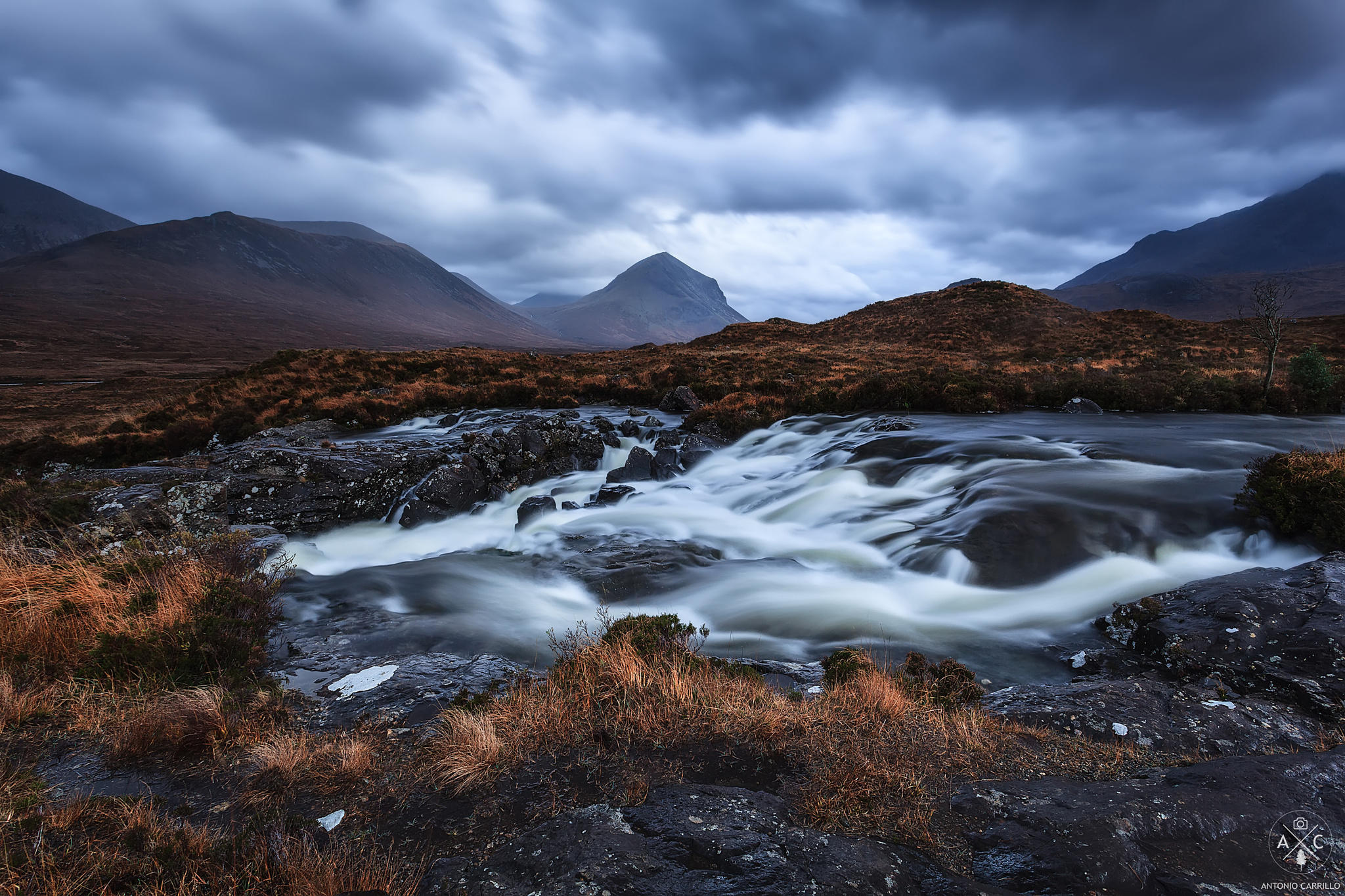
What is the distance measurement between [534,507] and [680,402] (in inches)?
515

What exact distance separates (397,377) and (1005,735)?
29.8 m

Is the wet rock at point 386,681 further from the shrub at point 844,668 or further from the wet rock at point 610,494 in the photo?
the wet rock at point 610,494

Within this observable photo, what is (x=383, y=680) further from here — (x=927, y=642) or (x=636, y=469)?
(x=636, y=469)

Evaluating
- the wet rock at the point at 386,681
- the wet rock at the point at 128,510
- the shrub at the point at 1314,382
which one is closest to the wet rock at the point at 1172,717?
the wet rock at the point at 386,681

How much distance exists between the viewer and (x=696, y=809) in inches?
121

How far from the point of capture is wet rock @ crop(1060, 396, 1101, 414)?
69.1ft

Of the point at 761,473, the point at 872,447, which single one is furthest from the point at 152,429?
the point at 872,447

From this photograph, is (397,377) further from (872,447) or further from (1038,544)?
(1038,544)

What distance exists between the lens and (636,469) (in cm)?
1578

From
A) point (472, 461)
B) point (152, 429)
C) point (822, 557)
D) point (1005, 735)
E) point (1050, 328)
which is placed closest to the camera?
point (1005, 735)

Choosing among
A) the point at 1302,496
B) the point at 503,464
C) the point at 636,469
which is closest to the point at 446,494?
the point at 503,464

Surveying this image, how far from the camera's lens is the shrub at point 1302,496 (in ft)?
24.5
